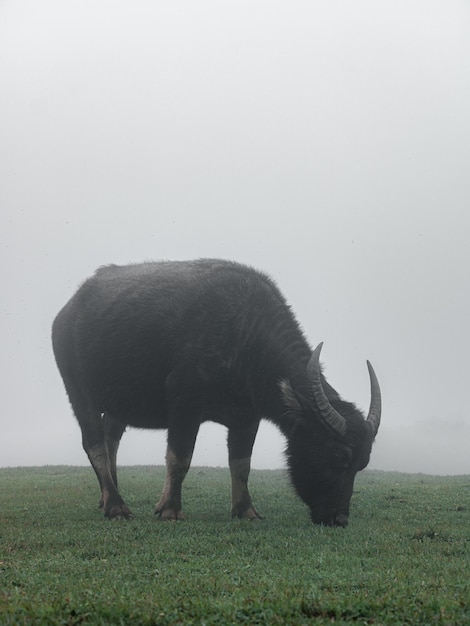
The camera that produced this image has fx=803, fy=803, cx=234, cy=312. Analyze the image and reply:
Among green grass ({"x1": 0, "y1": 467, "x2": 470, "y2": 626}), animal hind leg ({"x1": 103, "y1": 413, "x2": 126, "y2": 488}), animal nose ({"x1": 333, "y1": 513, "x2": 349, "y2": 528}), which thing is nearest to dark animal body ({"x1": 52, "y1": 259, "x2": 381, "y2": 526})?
animal nose ({"x1": 333, "y1": 513, "x2": 349, "y2": 528})

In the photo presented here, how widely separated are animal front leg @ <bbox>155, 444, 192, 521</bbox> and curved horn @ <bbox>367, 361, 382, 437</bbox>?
8.10 feet

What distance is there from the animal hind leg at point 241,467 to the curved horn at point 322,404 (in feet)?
5.59

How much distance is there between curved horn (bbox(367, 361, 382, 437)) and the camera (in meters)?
10.4

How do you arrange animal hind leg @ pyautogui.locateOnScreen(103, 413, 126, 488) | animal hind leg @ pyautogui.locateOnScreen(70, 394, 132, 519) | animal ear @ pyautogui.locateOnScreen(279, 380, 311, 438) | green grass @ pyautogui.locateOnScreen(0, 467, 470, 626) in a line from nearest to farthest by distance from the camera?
green grass @ pyautogui.locateOnScreen(0, 467, 470, 626) → animal ear @ pyautogui.locateOnScreen(279, 380, 311, 438) → animal hind leg @ pyautogui.locateOnScreen(70, 394, 132, 519) → animal hind leg @ pyautogui.locateOnScreen(103, 413, 126, 488)

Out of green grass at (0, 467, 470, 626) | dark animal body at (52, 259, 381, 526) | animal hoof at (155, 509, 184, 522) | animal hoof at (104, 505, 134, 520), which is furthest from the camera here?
animal hoof at (104, 505, 134, 520)

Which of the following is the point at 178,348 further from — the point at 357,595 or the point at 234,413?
the point at 357,595

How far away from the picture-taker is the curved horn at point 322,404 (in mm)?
9922

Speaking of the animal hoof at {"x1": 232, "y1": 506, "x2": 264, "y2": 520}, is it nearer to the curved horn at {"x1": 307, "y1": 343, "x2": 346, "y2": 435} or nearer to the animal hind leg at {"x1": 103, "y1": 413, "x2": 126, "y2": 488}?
the curved horn at {"x1": 307, "y1": 343, "x2": 346, "y2": 435}

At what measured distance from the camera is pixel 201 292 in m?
11.3

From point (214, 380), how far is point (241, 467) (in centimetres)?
145

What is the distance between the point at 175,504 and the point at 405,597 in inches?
194

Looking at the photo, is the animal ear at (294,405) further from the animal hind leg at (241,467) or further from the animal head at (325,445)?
the animal hind leg at (241,467)

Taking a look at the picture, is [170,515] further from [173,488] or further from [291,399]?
[291,399]

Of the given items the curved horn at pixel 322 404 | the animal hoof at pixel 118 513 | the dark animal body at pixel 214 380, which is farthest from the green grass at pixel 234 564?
the curved horn at pixel 322 404
